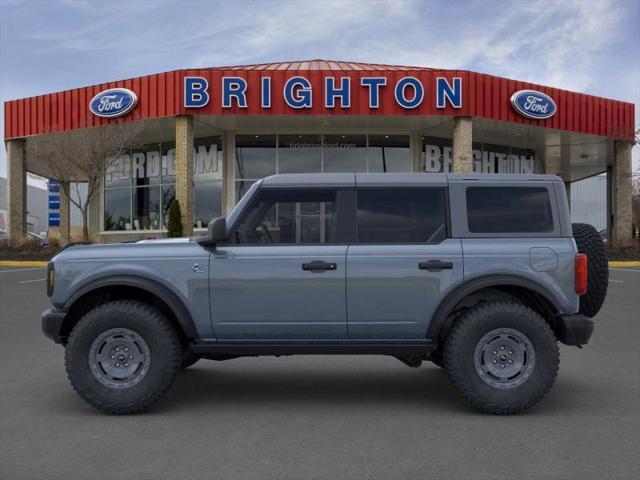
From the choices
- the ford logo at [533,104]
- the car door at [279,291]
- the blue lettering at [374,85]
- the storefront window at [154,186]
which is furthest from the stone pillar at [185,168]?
the car door at [279,291]

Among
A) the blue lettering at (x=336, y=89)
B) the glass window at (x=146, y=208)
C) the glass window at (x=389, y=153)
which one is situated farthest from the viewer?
the glass window at (x=146, y=208)

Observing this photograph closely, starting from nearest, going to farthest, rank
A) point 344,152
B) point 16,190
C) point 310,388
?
1. point 310,388
2. point 344,152
3. point 16,190

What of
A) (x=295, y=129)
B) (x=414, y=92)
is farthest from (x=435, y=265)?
(x=295, y=129)

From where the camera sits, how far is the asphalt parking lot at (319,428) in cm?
365

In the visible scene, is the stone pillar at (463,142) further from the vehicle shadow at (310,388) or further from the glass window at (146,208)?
the vehicle shadow at (310,388)

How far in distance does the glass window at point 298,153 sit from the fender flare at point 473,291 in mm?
21709

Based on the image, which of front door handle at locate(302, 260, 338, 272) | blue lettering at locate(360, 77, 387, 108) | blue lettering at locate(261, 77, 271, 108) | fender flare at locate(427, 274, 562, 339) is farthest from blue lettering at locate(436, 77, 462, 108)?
front door handle at locate(302, 260, 338, 272)

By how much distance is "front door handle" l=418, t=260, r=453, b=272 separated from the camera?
4855 mm

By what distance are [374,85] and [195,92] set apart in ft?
21.0

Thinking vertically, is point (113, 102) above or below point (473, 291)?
above

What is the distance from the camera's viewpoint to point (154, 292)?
488 cm

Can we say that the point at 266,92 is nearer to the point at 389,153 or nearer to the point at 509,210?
the point at 389,153

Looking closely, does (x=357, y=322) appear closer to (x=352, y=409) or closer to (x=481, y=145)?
(x=352, y=409)

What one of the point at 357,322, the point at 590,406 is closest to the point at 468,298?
the point at 357,322
